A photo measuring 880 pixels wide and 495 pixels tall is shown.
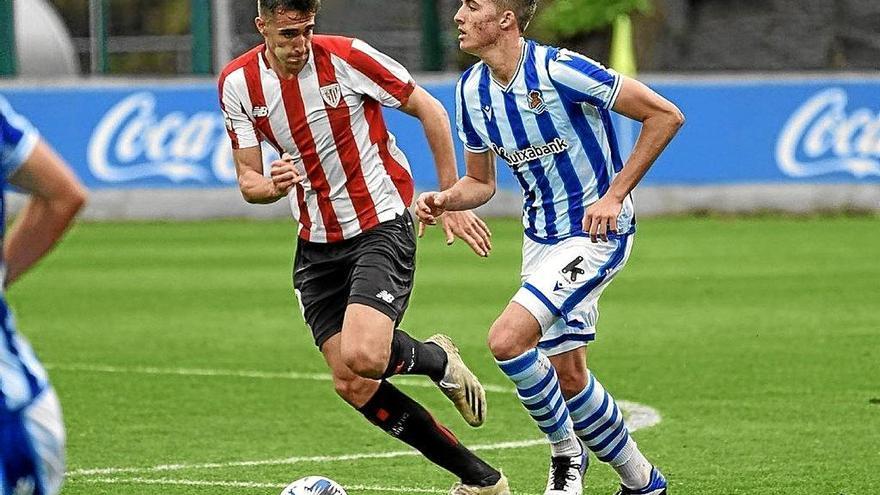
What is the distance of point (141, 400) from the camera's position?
9227mm

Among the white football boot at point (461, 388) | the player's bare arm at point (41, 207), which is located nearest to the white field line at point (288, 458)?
the white football boot at point (461, 388)

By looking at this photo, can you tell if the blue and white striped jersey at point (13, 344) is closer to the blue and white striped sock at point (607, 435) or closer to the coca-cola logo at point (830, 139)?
the blue and white striped sock at point (607, 435)

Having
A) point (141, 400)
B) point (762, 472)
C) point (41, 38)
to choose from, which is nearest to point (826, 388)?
point (762, 472)

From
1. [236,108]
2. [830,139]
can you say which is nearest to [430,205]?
[236,108]

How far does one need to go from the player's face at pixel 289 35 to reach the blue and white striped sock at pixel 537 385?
54.1 inches

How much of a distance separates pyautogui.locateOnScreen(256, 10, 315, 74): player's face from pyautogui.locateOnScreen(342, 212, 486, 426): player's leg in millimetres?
716

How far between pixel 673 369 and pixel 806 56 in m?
25.6

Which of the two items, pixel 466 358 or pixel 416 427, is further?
pixel 466 358

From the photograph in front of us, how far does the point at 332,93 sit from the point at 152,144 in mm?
14250

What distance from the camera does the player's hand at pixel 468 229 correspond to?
6449 millimetres

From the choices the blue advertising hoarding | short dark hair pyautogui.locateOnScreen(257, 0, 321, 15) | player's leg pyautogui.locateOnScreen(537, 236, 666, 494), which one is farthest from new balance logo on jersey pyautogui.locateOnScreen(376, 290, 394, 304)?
the blue advertising hoarding

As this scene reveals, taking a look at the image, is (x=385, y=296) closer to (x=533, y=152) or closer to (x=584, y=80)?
(x=533, y=152)

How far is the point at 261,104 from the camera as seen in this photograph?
6.60m

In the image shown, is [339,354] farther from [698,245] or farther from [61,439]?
[698,245]
